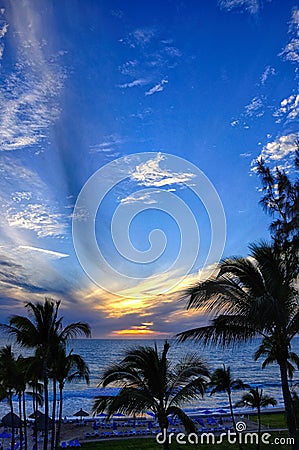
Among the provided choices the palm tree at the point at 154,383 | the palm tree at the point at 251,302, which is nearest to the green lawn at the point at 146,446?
the palm tree at the point at 154,383

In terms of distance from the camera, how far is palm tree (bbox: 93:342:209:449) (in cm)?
1020

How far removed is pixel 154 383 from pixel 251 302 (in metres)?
3.86

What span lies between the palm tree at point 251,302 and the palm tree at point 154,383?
2.31m

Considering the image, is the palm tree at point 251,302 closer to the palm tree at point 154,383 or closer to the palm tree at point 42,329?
the palm tree at point 154,383

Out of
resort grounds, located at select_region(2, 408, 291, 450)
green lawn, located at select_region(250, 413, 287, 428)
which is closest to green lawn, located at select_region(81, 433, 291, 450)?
resort grounds, located at select_region(2, 408, 291, 450)

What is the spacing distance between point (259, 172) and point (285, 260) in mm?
3262

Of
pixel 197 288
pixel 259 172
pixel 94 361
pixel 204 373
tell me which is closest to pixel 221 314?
pixel 197 288

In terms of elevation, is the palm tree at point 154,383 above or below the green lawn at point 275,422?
above

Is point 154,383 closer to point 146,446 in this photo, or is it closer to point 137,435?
point 146,446

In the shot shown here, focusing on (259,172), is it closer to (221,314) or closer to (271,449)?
(221,314)

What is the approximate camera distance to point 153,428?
31.8 m

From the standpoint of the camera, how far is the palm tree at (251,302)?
8.36 metres

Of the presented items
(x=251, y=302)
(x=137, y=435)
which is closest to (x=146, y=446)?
(x=137, y=435)

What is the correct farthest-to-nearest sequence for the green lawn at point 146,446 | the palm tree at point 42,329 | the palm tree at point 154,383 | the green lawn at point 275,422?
the green lawn at point 275,422 < the green lawn at point 146,446 < the palm tree at point 42,329 < the palm tree at point 154,383
